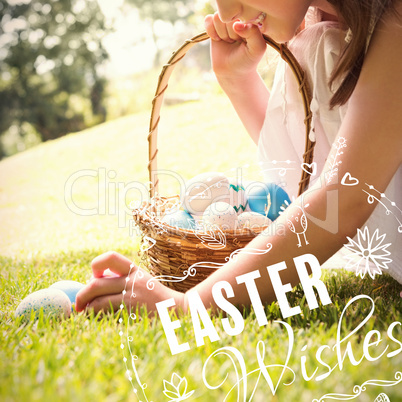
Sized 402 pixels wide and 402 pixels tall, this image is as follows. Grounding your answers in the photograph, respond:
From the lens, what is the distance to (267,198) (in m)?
1.67

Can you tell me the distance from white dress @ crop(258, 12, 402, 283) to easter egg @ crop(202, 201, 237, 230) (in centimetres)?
24

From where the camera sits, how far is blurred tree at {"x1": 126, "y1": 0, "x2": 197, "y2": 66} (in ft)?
47.4

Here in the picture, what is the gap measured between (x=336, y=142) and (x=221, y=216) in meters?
0.47

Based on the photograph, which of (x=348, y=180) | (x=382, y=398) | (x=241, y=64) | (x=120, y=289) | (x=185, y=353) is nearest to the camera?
(x=382, y=398)

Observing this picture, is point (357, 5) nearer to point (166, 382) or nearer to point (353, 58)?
point (353, 58)

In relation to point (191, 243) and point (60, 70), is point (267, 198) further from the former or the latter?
point (60, 70)

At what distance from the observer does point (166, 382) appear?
2.86ft

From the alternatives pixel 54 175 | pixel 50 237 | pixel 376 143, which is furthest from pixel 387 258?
pixel 54 175

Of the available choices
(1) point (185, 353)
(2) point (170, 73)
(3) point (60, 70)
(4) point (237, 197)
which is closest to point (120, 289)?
(1) point (185, 353)

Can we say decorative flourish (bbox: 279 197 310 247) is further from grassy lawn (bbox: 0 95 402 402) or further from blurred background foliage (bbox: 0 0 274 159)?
blurred background foliage (bbox: 0 0 274 159)

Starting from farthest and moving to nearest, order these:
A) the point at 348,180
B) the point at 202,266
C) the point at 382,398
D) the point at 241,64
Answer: the point at 241,64, the point at 202,266, the point at 348,180, the point at 382,398

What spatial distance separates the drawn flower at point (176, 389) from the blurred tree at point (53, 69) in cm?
1334

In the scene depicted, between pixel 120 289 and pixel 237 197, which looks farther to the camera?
pixel 237 197

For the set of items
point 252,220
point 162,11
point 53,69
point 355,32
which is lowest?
point 252,220
